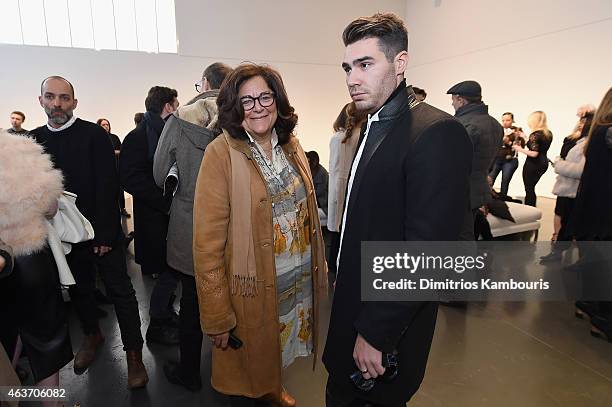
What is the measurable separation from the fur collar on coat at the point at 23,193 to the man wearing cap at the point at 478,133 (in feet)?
8.97

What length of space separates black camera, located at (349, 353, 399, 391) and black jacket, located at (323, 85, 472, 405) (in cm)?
3

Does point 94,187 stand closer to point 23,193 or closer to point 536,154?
point 23,193

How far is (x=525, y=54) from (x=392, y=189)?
9.32 meters

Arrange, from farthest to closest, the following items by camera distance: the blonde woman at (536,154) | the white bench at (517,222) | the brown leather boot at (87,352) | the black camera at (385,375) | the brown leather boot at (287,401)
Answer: the blonde woman at (536,154) → the white bench at (517,222) → the brown leather boot at (87,352) → the brown leather boot at (287,401) → the black camera at (385,375)

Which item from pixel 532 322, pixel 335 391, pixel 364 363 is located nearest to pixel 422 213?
pixel 364 363

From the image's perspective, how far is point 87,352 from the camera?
2357 mm

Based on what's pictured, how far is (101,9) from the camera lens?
917cm

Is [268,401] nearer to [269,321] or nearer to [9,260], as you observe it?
[269,321]

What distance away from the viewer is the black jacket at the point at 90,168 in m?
2.08

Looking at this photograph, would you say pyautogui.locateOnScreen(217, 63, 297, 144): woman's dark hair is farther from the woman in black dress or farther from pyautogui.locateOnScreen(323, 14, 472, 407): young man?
the woman in black dress

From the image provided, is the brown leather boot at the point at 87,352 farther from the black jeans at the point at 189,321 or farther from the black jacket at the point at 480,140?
the black jacket at the point at 480,140

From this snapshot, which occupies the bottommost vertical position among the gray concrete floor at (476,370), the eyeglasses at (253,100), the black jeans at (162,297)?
the gray concrete floor at (476,370)

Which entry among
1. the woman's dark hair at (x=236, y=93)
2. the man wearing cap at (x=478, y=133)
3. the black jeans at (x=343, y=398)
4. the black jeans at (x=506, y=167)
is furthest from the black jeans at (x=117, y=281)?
the black jeans at (x=506, y=167)

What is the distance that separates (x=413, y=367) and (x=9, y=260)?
1.31 metres
